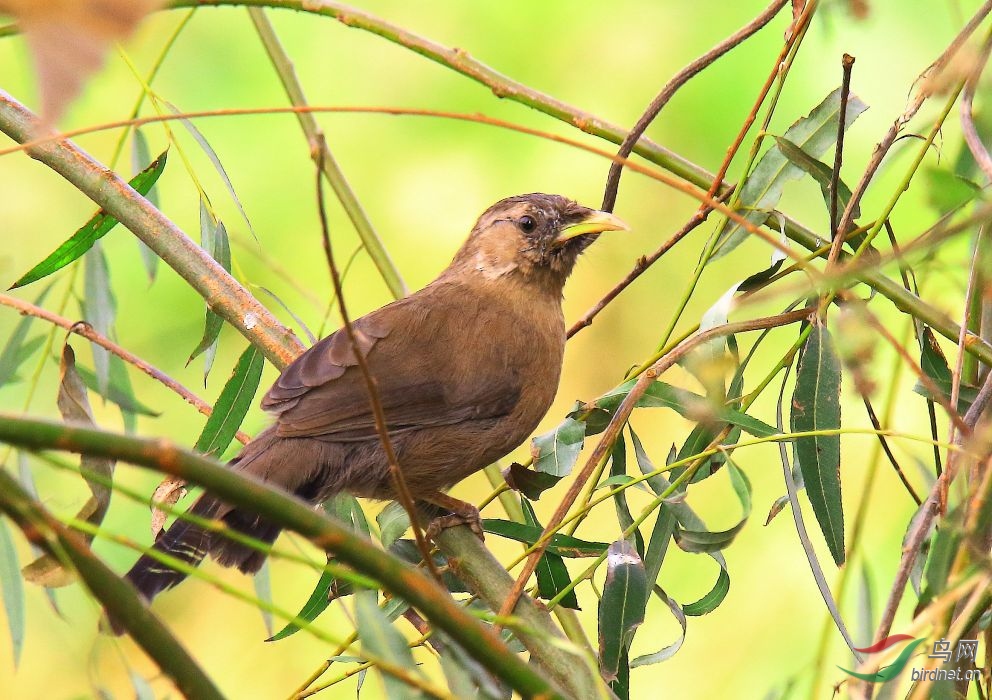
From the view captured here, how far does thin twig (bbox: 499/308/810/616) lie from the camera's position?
2143 mm

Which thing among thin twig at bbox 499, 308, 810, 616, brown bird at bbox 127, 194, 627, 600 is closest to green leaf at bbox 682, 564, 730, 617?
thin twig at bbox 499, 308, 810, 616

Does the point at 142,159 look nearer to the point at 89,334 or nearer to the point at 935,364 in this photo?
the point at 89,334

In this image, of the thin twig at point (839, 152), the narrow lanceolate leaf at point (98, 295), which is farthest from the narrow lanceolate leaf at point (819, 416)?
the narrow lanceolate leaf at point (98, 295)

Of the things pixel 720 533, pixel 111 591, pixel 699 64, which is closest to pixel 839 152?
pixel 699 64

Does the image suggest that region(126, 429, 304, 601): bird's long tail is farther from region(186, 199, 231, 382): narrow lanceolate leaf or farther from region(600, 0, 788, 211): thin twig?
region(600, 0, 788, 211): thin twig

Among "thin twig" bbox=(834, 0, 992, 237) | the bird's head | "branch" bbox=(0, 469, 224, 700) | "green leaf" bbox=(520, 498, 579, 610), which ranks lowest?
"branch" bbox=(0, 469, 224, 700)

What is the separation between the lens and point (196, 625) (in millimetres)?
5012

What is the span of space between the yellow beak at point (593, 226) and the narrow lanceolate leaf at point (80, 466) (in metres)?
1.63

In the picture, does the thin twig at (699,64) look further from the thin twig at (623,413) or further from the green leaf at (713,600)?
the green leaf at (713,600)

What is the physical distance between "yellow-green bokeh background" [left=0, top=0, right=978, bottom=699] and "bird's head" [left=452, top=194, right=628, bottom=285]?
578mm

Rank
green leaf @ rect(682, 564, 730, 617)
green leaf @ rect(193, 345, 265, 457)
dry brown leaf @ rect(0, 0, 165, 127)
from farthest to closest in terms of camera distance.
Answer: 1. green leaf @ rect(193, 345, 265, 457)
2. green leaf @ rect(682, 564, 730, 617)
3. dry brown leaf @ rect(0, 0, 165, 127)

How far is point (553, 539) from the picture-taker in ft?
8.21

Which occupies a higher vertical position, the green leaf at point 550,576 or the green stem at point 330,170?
the green stem at point 330,170

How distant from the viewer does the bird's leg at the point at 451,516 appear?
2801 mm
